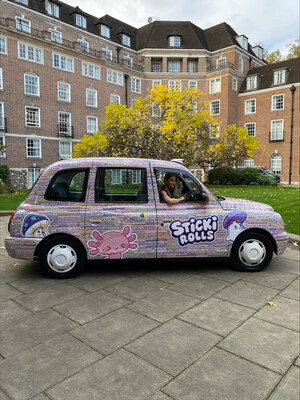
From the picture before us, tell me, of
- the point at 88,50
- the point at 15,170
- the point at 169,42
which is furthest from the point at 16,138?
the point at 169,42

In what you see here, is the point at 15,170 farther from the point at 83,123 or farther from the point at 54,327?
the point at 54,327

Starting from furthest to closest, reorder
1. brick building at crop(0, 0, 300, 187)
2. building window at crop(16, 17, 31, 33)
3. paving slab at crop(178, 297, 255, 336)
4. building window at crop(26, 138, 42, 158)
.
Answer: building window at crop(26, 138, 42, 158) → building window at crop(16, 17, 31, 33) → brick building at crop(0, 0, 300, 187) → paving slab at crop(178, 297, 255, 336)

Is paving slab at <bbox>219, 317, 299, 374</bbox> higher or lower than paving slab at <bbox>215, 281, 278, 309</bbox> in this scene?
lower

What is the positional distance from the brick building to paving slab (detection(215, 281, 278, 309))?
23.7 metres

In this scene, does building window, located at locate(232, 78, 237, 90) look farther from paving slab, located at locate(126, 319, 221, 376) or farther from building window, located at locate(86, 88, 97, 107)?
paving slab, located at locate(126, 319, 221, 376)

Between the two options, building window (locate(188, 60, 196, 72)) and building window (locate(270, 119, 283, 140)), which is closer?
building window (locate(270, 119, 283, 140))

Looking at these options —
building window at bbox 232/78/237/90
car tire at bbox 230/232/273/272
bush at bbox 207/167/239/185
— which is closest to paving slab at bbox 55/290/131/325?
car tire at bbox 230/232/273/272

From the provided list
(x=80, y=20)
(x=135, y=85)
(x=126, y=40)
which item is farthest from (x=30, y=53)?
(x=126, y=40)

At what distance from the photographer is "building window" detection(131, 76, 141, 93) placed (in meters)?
40.5

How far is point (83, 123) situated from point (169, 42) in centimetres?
1964

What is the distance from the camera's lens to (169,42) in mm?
43844

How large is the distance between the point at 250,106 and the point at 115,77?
18.6m

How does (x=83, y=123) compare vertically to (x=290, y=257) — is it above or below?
above

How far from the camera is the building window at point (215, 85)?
4122 cm
